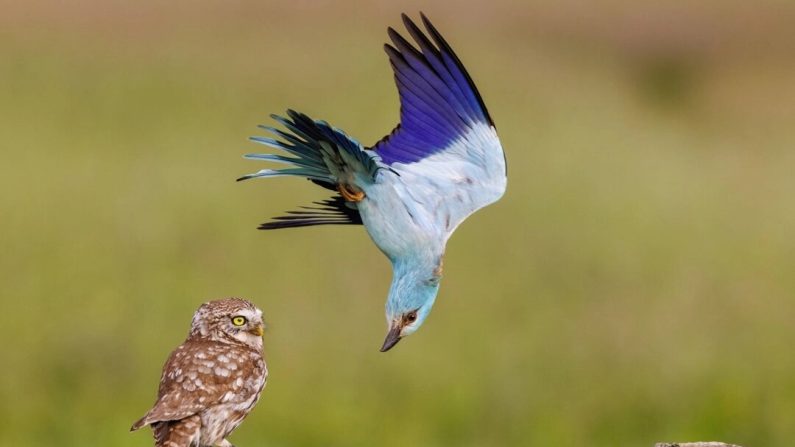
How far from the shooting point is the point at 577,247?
17094 mm

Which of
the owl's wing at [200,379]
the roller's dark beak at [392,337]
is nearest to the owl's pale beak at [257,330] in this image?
the owl's wing at [200,379]

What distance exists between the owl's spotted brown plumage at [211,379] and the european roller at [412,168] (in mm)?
507

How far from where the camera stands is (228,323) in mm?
8219

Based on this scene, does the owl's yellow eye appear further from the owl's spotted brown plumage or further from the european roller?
the european roller

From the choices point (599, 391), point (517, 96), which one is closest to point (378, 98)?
point (517, 96)

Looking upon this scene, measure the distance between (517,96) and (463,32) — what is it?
255 centimetres

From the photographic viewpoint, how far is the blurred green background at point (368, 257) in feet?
46.8

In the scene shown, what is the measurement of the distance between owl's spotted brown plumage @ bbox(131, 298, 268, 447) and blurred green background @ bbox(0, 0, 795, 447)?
5.02 meters

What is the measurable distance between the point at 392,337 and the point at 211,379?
0.85 metres

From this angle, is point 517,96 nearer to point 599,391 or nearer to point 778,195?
point 778,195

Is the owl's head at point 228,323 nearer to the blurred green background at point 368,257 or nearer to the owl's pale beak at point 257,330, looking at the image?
the owl's pale beak at point 257,330

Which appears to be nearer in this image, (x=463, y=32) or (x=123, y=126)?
(x=123, y=126)

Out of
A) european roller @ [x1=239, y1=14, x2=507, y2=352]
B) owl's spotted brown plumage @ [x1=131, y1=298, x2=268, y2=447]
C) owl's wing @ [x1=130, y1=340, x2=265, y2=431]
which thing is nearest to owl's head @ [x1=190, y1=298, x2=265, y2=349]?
owl's spotted brown plumage @ [x1=131, y1=298, x2=268, y2=447]

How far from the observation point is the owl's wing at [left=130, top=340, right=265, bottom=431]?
759cm
